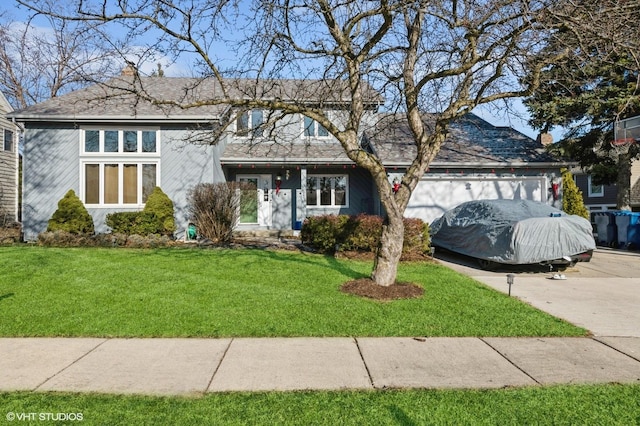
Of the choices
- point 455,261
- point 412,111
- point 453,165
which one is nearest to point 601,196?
point 453,165

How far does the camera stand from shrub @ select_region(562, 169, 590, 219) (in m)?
15.0

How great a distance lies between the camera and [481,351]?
183 inches

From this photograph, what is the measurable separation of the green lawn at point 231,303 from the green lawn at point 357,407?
1699 mm

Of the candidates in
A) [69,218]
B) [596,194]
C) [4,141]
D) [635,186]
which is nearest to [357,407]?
[69,218]

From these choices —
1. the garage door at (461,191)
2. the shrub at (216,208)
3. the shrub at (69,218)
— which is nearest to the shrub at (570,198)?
the garage door at (461,191)

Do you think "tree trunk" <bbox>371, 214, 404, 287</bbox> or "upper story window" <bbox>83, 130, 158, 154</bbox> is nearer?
"tree trunk" <bbox>371, 214, 404, 287</bbox>

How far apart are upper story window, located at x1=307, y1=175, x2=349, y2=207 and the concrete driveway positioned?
5775 mm

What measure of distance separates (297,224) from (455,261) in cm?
691

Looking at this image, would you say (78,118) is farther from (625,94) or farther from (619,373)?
(625,94)

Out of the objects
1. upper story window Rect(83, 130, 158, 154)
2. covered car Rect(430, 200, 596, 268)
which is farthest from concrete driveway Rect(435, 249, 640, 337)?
upper story window Rect(83, 130, 158, 154)

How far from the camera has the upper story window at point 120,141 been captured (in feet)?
47.4

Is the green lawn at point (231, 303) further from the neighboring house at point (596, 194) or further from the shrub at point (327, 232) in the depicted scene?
the neighboring house at point (596, 194)

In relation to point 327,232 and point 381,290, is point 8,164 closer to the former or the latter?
point 327,232

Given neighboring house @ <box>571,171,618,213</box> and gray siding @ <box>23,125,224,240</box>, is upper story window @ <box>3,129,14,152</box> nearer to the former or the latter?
gray siding @ <box>23,125,224,240</box>
